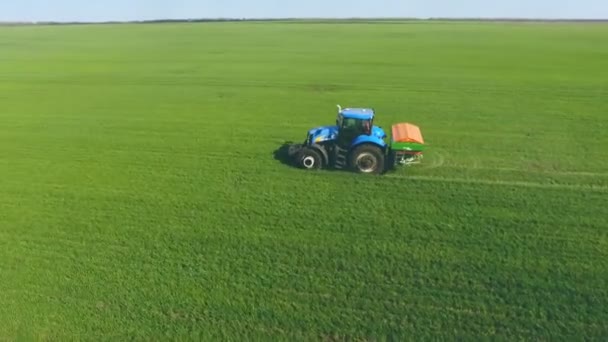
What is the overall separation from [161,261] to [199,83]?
953 inches

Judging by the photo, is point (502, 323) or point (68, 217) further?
point (68, 217)

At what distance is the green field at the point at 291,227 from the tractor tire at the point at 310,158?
0.35 metres

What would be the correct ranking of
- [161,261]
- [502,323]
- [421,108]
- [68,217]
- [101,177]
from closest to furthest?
[502,323]
[161,261]
[68,217]
[101,177]
[421,108]

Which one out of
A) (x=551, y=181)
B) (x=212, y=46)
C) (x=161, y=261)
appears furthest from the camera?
(x=212, y=46)

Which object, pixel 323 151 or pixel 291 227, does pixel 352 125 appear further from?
pixel 291 227

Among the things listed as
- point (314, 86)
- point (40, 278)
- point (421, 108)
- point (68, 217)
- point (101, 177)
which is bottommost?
point (40, 278)

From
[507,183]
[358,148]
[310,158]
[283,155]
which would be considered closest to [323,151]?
[310,158]

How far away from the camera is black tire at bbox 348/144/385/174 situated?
1512 centimetres

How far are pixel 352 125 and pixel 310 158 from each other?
1502 millimetres

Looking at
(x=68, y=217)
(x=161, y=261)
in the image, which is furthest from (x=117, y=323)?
(x=68, y=217)

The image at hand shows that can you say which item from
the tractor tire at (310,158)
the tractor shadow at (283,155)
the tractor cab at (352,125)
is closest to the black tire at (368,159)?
the tractor cab at (352,125)

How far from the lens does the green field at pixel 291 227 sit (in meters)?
9.27

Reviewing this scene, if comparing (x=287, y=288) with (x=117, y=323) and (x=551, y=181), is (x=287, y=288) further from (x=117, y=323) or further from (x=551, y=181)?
(x=551, y=181)

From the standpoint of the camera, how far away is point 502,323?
29.5 feet
